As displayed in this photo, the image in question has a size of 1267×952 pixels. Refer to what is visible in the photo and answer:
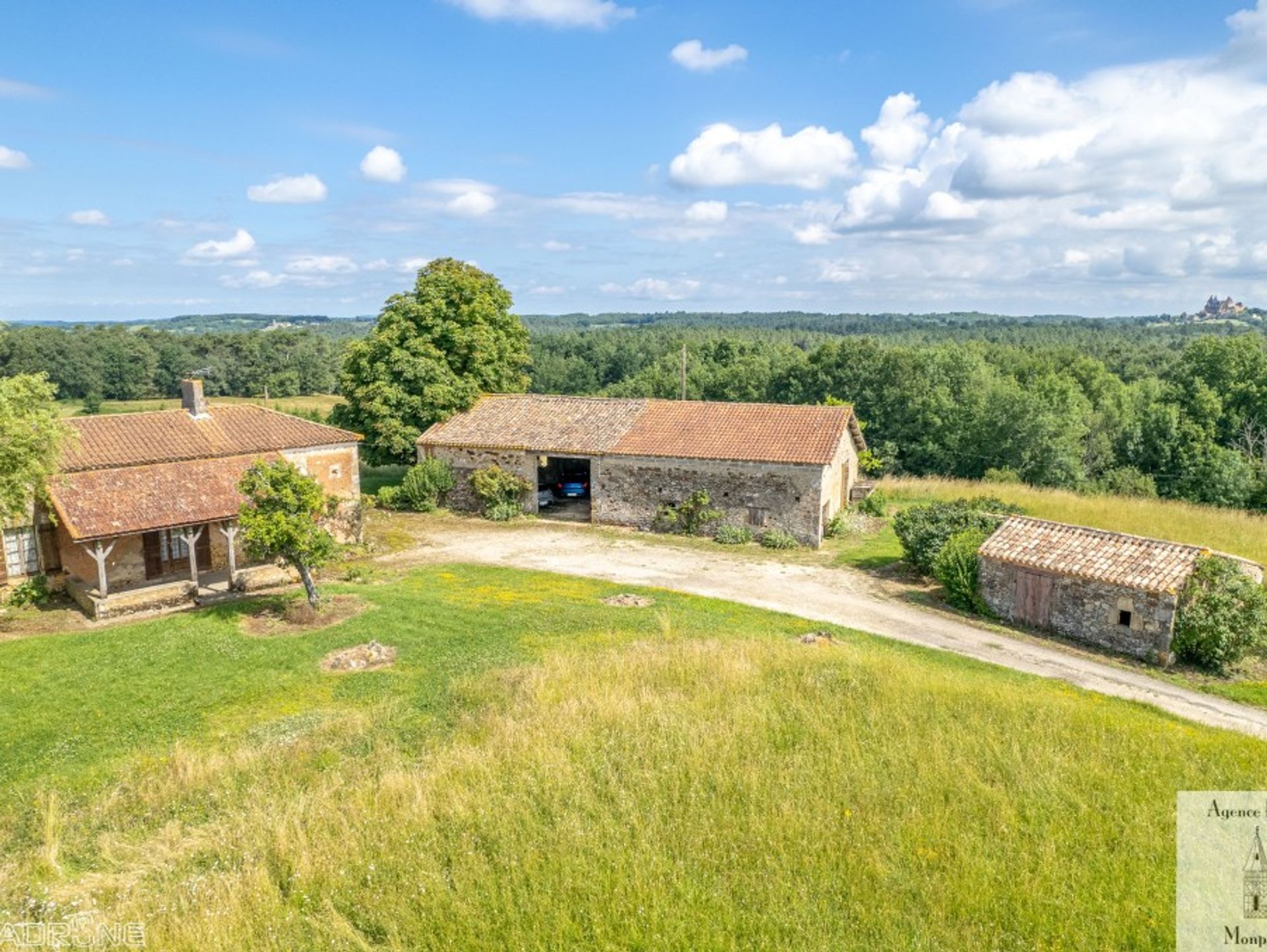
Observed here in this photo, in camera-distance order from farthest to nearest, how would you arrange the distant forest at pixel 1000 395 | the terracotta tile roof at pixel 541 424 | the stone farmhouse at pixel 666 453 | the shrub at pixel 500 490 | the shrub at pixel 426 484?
the distant forest at pixel 1000 395 → the shrub at pixel 426 484 → the shrub at pixel 500 490 → the terracotta tile roof at pixel 541 424 → the stone farmhouse at pixel 666 453

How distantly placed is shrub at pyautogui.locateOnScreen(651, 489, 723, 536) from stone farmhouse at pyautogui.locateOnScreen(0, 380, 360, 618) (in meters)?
13.1

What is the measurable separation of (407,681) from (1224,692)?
54.7 ft

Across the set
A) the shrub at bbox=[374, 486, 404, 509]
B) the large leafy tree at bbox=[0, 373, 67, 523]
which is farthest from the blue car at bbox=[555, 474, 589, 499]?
the large leafy tree at bbox=[0, 373, 67, 523]

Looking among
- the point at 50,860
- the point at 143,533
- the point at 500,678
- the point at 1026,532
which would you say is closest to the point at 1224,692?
the point at 1026,532

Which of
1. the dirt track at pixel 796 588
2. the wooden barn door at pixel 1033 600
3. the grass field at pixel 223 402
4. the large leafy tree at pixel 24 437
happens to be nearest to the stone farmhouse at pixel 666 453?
the dirt track at pixel 796 588

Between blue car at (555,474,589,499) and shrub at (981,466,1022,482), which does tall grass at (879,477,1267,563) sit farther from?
blue car at (555,474,589,499)

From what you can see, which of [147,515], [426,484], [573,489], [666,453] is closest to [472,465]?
[426,484]

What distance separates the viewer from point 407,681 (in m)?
15.6

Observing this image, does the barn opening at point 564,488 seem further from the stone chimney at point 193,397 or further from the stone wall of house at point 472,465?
the stone chimney at point 193,397

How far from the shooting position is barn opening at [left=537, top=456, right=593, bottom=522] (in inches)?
1328

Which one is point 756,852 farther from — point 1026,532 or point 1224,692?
point 1026,532

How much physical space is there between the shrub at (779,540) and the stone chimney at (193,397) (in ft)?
63.9

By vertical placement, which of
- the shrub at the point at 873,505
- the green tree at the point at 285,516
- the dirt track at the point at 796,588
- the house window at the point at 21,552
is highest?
the green tree at the point at 285,516

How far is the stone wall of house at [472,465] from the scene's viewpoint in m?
33.0
